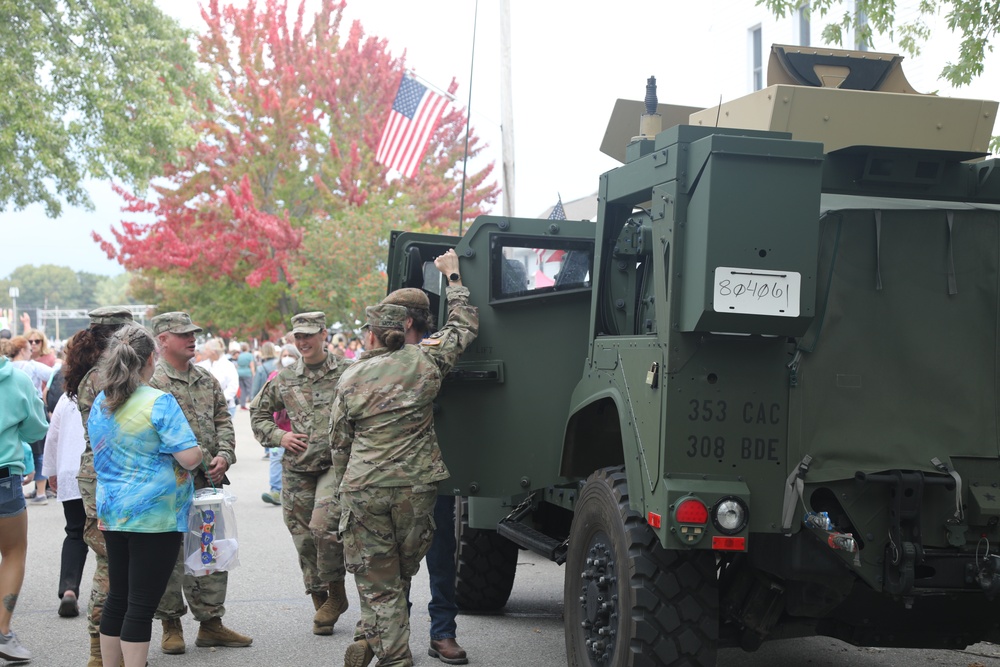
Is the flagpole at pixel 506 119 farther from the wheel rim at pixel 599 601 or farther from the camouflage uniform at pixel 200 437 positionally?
the wheel rim at pixel 599 601

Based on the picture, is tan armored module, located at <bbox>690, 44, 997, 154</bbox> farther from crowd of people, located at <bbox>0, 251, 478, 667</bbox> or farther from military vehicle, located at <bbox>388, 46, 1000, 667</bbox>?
crowd of people, located at <bbox>0, 251, 478, 667</bbox>

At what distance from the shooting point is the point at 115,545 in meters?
5.43

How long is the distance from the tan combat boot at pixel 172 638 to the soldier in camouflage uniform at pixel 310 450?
0.84m

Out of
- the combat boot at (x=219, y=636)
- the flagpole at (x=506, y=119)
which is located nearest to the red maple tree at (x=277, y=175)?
the flagpole at (x=506, y=119)

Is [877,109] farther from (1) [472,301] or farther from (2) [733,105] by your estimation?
(1) [472,301]

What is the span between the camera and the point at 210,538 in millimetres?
6344

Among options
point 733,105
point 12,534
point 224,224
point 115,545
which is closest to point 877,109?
point 733,105

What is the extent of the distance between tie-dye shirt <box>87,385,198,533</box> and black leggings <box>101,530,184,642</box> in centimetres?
8

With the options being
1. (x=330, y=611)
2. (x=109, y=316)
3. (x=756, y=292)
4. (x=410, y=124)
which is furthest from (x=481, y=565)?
(x=410, y=124)

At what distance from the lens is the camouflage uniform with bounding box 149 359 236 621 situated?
6.68 meters

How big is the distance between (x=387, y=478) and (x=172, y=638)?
2001 mm

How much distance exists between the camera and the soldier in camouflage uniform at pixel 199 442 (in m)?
6.68

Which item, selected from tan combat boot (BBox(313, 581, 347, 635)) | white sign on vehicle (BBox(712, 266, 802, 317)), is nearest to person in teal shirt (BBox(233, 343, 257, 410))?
tan combat boot (BBox(313, 581, 347, 635))

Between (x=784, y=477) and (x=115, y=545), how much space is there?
3.06 m
